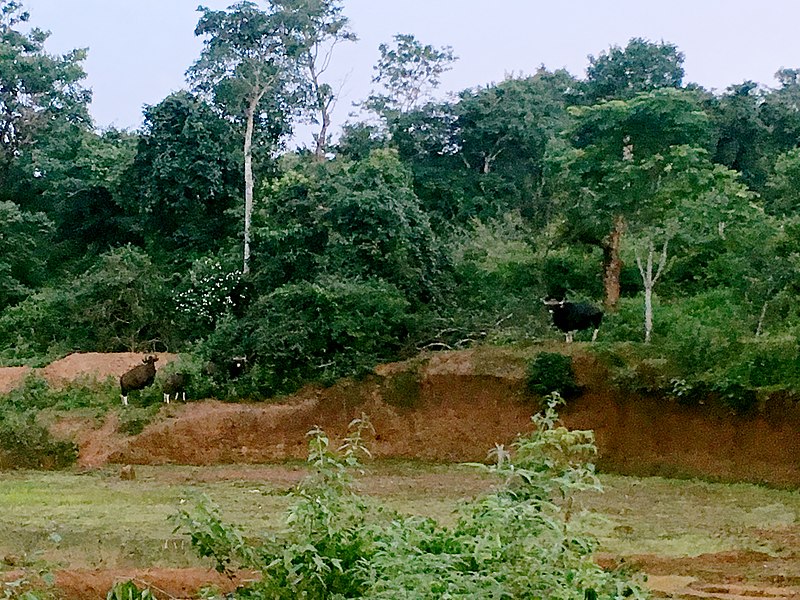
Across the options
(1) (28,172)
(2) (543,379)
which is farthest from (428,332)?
(1) (28,172)

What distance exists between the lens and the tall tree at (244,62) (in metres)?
22.3

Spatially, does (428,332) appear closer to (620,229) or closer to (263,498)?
(620,229)

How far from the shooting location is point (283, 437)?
15.5 meters

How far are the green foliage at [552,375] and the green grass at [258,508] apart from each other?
64.5 inches

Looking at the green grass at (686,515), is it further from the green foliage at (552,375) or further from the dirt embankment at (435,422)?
the green foliage at (552,375)

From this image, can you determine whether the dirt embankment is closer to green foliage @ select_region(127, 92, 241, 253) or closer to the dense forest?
the dense forest

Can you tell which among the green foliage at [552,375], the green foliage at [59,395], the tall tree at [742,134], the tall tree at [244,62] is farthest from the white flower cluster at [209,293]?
the tall tree at [742,134]

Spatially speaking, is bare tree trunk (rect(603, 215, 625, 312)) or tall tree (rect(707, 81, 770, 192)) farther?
tall tree (rect(707, 81, 770, 192))

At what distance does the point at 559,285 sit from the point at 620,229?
1.92 meters

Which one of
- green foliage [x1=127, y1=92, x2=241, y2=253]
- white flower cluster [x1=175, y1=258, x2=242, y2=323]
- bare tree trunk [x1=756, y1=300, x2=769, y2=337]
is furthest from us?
green foliage [x1=127, y1=92, x2=241, y2=253]

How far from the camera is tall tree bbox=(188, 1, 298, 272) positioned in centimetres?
2230

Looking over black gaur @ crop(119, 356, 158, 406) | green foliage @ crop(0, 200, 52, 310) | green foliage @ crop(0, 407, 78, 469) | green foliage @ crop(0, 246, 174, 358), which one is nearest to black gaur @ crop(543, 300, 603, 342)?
black gaur @ crop(119, 356, 158, 406)

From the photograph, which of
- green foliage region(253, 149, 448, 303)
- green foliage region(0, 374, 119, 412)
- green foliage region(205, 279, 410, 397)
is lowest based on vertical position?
green foliage region(0, 374, 119, 412)

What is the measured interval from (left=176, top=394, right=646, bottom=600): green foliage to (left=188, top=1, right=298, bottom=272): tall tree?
56.1 feet
